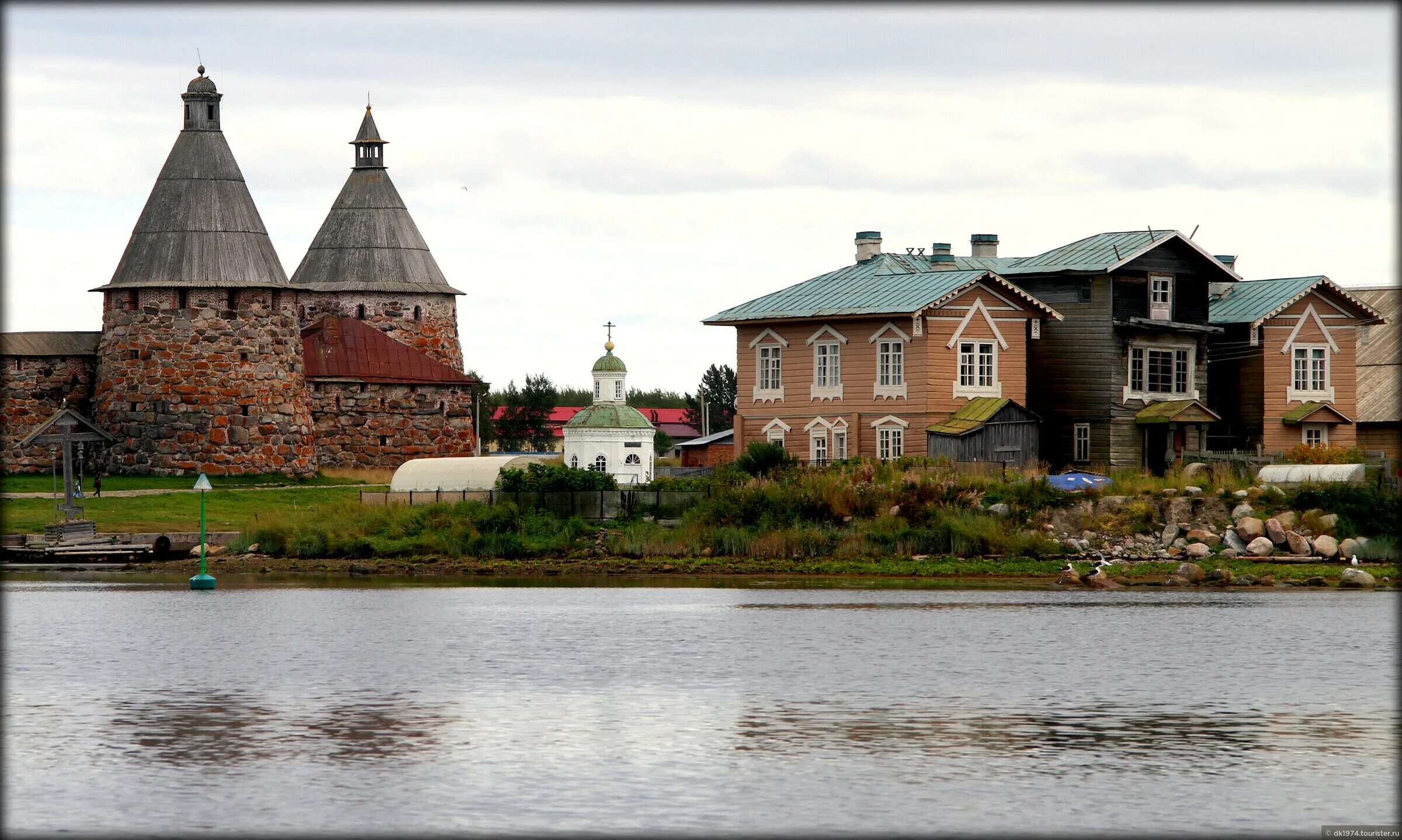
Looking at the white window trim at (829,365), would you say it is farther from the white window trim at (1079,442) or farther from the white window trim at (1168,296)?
the white window trim at (1168,296)

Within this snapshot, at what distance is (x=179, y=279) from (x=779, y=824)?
5617 cm

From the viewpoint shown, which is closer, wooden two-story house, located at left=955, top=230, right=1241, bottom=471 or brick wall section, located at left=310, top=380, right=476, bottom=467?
wooden two-story house, located at left=955, top=230, right=1241, bottom=471

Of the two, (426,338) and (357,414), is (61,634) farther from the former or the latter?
(426,338)

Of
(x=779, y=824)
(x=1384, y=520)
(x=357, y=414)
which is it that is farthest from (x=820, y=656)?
(x=357, y=414)

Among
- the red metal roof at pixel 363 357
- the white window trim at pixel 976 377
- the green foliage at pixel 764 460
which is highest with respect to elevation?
the red metal roof at pixel 363 357

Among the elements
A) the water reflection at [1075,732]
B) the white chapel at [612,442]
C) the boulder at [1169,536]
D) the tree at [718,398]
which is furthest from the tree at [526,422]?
the water reflection at [1075,732]

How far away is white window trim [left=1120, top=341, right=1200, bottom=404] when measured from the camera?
5944 centimetres

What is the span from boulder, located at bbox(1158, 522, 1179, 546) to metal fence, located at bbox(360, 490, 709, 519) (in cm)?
1254

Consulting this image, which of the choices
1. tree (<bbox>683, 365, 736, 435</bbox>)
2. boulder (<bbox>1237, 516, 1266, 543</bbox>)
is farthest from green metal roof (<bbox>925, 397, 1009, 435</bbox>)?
tree (<bbox>683, 365, 736, 435</bbox>)

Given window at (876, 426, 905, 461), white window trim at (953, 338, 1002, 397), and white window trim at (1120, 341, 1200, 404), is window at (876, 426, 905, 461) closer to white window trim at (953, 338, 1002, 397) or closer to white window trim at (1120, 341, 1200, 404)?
white window trim at (953, 338, 1002, 397)

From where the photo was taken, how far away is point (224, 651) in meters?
35.3

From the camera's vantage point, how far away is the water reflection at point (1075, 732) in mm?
24203

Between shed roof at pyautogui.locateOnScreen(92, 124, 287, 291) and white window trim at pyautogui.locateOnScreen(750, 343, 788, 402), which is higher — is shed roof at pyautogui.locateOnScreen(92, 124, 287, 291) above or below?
above

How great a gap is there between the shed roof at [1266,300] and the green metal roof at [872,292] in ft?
23.9
